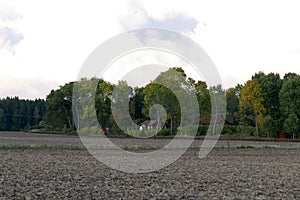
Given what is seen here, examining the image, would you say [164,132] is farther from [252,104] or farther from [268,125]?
[268,125]

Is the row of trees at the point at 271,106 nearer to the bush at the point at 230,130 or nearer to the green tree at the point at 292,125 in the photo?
the green tree at the point at 292,125

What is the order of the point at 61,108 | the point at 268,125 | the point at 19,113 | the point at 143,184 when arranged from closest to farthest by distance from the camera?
1. the point at 143,184
2. the point at 268,125
3. the point at 61,108
4. the point at 19,113

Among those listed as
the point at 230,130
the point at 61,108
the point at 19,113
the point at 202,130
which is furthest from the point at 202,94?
the point at 19,113

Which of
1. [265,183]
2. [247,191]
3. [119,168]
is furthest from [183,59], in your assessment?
[247,191]

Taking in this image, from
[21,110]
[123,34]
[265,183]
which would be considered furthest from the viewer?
[21,110]

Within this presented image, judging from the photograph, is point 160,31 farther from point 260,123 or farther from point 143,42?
point 260,123

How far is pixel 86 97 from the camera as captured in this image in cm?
7581

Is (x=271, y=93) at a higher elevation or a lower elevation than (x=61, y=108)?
higher

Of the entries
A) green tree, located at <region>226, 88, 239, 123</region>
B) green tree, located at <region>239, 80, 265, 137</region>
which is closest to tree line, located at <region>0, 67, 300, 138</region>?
green tree, located at <region>239, 80, 265, 137</region>

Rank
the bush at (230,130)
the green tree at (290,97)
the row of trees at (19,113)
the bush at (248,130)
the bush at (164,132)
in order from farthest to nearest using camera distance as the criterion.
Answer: the row of trees at (19,113) < the bush at (230,130) < the bush at (248,130) < the green tree at (290,97) < the bush at (164,132)

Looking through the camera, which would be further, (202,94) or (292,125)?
(292,125)

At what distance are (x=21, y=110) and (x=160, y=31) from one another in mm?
157770

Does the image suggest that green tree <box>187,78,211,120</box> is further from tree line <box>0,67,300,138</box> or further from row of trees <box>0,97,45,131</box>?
row of trees <box>0,97,45,131</box>

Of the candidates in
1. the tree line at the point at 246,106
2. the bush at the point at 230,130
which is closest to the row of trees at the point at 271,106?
the tree line at the point at 246,106
